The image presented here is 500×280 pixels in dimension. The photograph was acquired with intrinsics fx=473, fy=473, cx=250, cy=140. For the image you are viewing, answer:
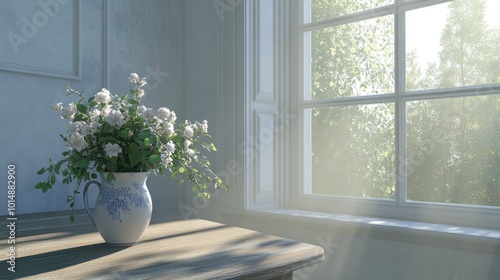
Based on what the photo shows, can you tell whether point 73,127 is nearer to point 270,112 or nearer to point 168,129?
point 168,129

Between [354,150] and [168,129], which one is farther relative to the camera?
[354,150]

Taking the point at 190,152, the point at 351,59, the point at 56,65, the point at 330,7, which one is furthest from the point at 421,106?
the point at 56,65

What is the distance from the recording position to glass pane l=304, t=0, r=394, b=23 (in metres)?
2.68

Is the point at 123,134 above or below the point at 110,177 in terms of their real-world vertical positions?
above

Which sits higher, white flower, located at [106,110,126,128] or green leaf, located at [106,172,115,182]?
white flower, located at [106,110,126,128]

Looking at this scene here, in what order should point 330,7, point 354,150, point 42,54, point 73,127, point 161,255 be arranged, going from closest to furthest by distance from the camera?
point 161,255 → point 73,127 → point 42,54 → point 330,7 → point 354,150

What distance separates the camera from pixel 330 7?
2.80 metres

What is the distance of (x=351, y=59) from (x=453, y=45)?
0.65 meters

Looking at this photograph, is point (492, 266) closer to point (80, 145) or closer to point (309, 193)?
point (309, 193)

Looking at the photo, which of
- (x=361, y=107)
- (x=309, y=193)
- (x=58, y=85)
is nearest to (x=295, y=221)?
(x=309, y=193)

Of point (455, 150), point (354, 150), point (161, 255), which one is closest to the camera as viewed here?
point (161, 255)

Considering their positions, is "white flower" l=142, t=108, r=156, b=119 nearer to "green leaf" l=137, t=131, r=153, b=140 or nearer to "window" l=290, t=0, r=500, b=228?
"green leaf" l=137, t=131, r=153, b=140

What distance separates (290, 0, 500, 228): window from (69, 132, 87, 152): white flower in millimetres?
1452

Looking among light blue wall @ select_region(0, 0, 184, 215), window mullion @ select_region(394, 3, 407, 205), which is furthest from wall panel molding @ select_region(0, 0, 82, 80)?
window mullion @ select_region(394, 3, 407, 205)
